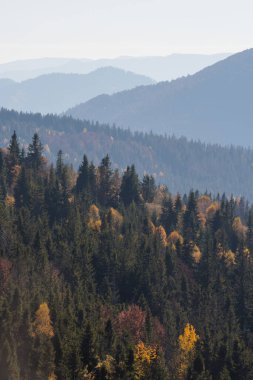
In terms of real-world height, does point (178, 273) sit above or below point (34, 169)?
below

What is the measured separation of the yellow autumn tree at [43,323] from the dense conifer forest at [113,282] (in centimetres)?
12

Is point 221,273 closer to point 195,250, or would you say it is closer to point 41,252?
point 195,250

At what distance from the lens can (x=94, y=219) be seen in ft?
487

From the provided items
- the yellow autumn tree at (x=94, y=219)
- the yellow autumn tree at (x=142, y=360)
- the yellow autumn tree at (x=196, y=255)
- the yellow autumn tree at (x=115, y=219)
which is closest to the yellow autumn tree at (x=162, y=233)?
the yellow autumn tree at (x=196, y=255)

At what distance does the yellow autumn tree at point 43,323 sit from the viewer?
78438 mm

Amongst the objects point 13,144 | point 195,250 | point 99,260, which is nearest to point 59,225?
point 99,260

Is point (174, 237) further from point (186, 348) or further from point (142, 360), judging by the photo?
point (142, 360)

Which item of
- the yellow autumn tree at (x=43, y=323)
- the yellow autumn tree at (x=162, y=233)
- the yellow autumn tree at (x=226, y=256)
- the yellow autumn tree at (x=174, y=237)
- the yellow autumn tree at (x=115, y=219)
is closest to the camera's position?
the yellow autumn tree at (x=43, y=323)

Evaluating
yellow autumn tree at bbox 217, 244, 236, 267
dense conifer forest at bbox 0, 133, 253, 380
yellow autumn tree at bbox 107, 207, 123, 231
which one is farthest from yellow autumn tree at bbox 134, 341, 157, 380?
yellow autumn tree at bbox 107, 207, 123, 231

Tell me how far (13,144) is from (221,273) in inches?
2519

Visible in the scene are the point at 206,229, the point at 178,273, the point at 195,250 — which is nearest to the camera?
the point at 178,273

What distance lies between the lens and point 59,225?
136 meters

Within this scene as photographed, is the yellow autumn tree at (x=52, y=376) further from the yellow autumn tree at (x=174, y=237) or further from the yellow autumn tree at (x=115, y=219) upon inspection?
the yellow autumn tree at (x=174, y=237)

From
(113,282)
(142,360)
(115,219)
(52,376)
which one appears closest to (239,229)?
(115,219)
